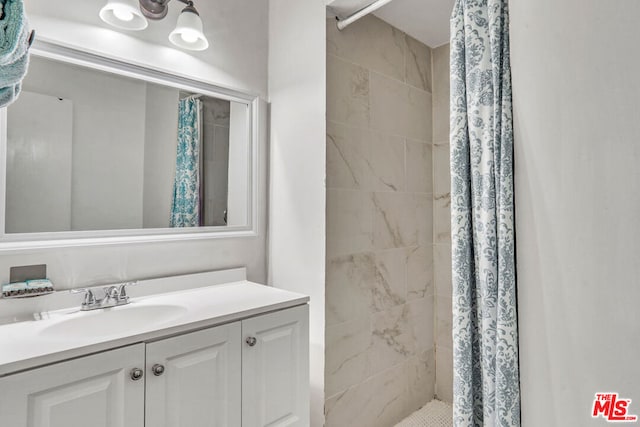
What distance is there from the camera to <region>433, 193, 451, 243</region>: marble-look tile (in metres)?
2.29

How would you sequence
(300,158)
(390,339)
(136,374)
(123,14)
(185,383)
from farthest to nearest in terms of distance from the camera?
(390,339) → (300,158) → (123,14) → (185,383) → (136,374)

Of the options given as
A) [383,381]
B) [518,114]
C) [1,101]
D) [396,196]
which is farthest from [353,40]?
[383,381]

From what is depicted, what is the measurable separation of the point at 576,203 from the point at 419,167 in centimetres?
153

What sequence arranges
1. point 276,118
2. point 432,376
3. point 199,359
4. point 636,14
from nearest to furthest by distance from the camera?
point 636,14 < point 199,359 < point 276,118 < point 432,376

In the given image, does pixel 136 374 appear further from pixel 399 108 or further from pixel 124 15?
pixel 399 108

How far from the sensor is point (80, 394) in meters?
0.97

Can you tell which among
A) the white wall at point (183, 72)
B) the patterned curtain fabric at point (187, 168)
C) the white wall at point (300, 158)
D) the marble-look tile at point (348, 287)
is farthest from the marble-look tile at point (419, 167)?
the patterned curtain fabric at point (187, 168)

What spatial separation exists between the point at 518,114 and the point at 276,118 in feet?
4.38

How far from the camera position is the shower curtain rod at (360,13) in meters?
1.58

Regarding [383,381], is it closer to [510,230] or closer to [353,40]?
[510,230]

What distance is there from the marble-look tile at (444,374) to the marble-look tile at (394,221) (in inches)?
29.4

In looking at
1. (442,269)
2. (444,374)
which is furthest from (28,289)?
(444,374)

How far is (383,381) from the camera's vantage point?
1.96m

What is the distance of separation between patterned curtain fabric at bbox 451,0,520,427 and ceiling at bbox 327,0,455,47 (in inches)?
30.4
